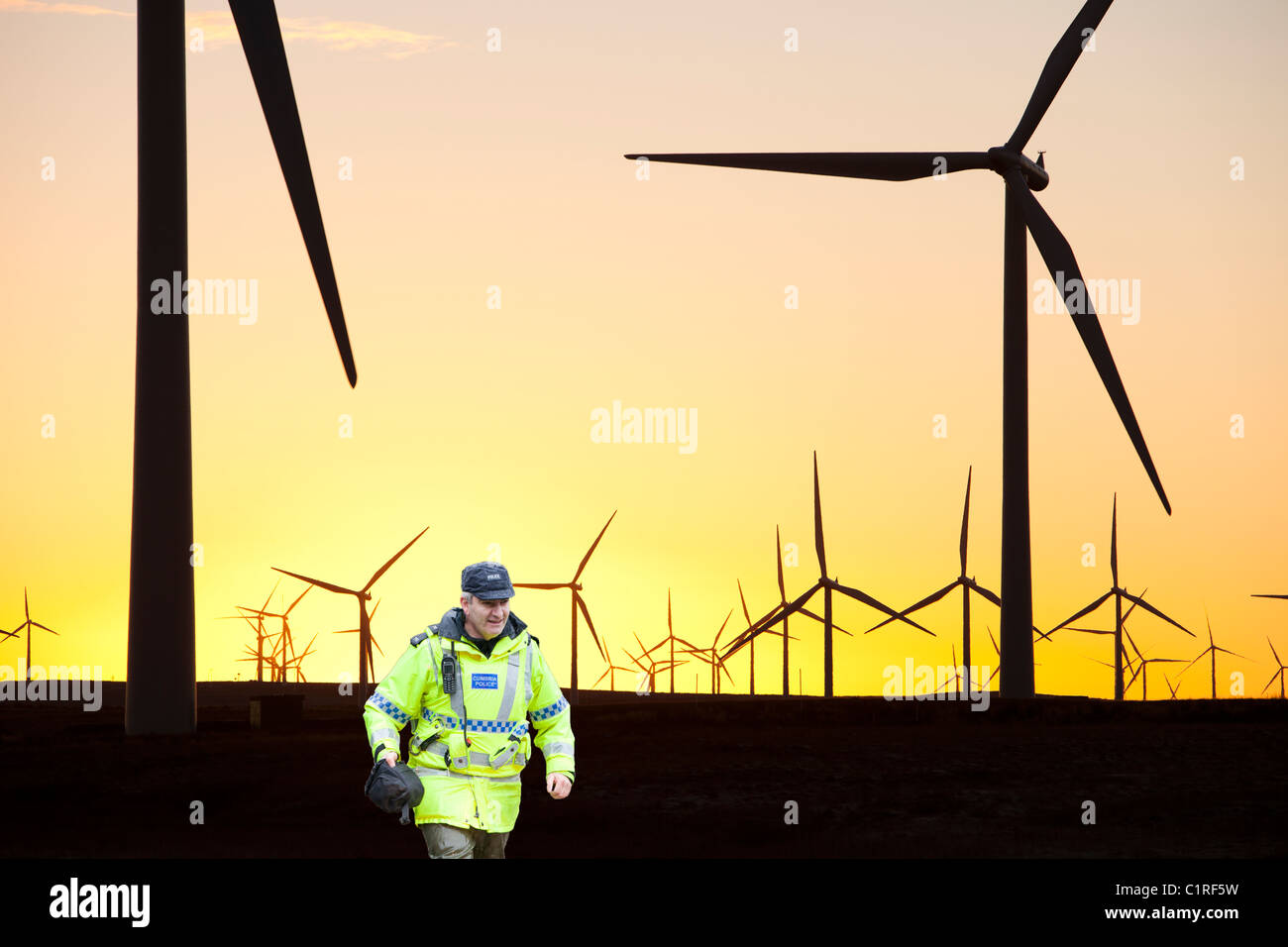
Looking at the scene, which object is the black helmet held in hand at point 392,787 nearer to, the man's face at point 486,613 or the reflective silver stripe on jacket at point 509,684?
the reflective silver stripe on jacket at point 509,684

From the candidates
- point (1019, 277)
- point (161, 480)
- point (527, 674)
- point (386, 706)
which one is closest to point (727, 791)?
point (161, 480)

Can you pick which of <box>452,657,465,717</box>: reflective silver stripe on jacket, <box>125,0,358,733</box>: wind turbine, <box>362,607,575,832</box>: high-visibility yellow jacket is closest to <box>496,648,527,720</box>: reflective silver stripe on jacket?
<box>362,607,575,832</box>: high-visibility yellow jacket

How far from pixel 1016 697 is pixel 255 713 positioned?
22.8 m

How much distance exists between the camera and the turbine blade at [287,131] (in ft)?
105

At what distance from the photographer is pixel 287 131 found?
33312 mm

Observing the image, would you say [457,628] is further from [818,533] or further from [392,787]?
[818,533]

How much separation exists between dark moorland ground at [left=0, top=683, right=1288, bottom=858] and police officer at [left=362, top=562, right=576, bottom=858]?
11551 mm

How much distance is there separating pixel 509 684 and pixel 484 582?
3.27ft

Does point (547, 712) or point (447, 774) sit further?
point (547, 712)

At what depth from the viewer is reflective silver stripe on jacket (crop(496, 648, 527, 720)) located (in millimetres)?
14258
